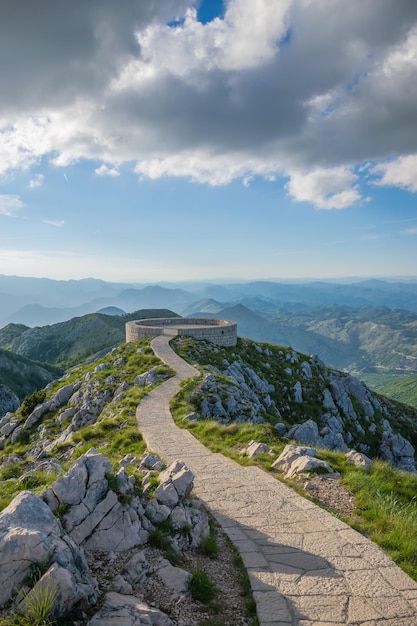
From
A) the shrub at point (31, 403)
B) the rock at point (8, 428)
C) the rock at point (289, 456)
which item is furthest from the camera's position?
the shrub at point (31, 403)

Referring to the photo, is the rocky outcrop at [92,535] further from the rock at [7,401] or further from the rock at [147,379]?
the rock at [7,401]

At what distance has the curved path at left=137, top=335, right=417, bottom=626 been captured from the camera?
6426mm

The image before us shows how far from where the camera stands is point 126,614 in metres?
5.70

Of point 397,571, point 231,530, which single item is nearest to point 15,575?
point 231,530

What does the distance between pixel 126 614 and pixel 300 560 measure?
3.89m

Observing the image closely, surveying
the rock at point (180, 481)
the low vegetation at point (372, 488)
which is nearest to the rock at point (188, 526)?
the rock at point (180, 481)

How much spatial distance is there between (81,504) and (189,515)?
263cm

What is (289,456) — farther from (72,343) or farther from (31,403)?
(72,343)

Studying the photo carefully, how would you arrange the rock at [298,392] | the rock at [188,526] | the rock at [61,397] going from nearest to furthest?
1. the rock at [188,526]
2. the rock at [61,397]
3. the rock at [298,392]

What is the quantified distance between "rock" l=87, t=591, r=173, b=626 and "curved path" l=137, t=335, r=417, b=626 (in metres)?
1.80

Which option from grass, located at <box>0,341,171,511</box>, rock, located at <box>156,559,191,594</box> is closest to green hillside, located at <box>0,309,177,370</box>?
grass, located at <box>0,341,171,511</box>

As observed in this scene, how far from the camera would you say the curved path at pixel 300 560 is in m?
6.43

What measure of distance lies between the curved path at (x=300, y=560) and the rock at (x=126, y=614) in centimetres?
180

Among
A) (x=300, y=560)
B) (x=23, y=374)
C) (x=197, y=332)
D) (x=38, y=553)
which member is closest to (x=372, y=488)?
(x=300, y=560)
